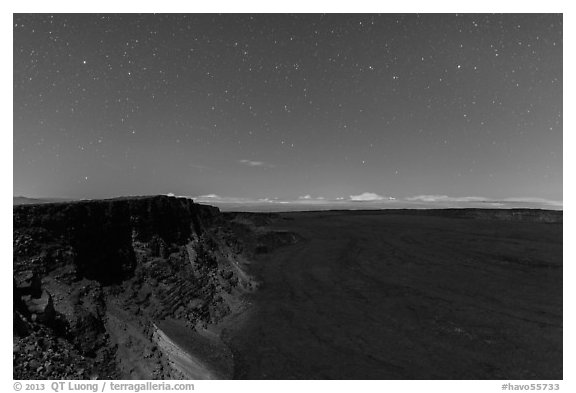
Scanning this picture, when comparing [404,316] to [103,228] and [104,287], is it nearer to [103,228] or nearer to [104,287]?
[104,287]

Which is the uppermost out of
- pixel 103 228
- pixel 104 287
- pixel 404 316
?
pixel 103 228

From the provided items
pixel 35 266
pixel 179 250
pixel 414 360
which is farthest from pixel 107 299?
pixel 414 360

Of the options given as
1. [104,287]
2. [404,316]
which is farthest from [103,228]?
[404,316]

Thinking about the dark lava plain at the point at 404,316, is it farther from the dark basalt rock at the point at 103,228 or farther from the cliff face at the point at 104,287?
the dark basalt rock at the point at 103,228

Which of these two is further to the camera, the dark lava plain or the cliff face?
the dark lava plain

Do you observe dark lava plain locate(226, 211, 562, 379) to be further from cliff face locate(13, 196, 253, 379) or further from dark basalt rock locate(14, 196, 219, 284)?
dark basalt rock locate(14, 196, 219, 284)

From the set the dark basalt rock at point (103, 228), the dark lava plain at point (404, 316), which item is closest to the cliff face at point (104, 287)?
the dark basalt rock at point (103, 228)

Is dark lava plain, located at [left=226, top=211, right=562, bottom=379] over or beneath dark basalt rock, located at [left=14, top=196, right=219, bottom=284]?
beneath

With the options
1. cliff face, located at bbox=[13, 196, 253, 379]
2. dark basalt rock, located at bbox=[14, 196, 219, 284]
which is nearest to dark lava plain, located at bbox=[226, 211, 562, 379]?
cliff face, located at bbox=[13, 196, 253, 379]
